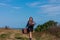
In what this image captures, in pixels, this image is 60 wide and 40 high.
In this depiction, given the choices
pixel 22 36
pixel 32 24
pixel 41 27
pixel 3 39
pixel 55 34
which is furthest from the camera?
pixel 41 27

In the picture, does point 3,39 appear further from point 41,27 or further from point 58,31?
point 41,27

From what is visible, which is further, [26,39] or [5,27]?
[5,27]

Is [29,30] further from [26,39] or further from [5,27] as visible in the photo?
[5,27]

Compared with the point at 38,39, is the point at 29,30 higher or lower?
higher

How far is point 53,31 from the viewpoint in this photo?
19906 millimetres

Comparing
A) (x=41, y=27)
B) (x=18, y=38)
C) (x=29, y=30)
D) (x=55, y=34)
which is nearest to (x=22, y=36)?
(x=18, y=38)

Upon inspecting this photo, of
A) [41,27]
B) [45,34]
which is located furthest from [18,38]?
[41,27]

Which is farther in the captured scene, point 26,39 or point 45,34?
point 45,34

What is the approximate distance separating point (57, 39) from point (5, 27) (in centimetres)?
853

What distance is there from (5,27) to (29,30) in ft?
57.2

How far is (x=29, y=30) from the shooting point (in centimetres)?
672

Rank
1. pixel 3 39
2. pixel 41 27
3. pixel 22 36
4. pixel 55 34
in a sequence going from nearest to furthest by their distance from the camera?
pixel 3 39 < pixel 22 36 < pixel 55 34 < pixel 41 27

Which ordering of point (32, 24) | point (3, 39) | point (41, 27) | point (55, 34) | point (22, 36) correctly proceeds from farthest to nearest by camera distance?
point (41, 27) → point (55, 34) → point (22, 36) → point (3, 39) → point (32, 24)

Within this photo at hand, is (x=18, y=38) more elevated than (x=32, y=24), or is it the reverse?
→ (x=32, y=24)
